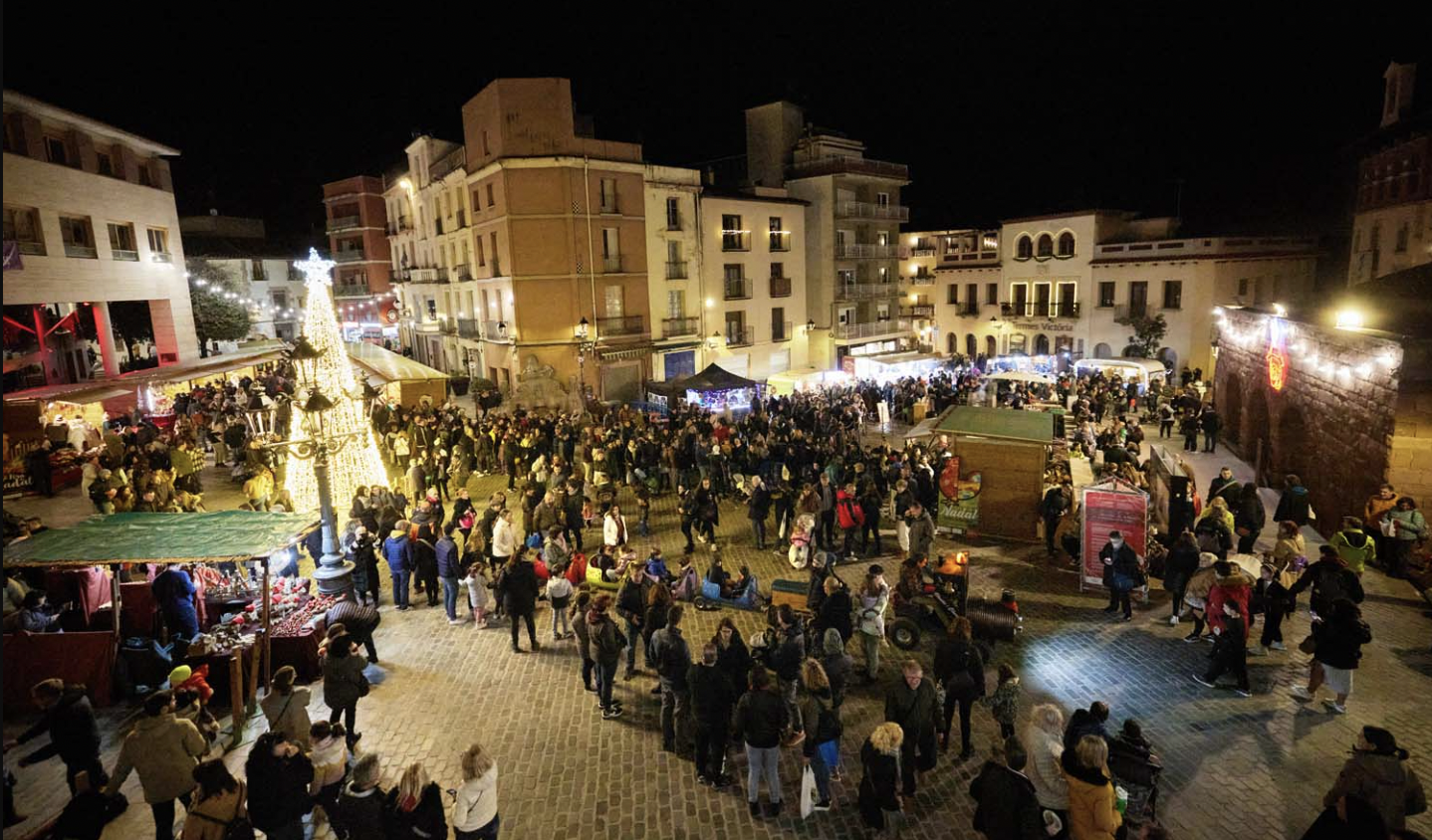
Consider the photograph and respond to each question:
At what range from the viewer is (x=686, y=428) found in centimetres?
1847

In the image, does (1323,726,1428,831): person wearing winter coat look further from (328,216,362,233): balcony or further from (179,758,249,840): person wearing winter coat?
(328,216,362,233): balcony

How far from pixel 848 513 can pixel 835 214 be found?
2707 cm

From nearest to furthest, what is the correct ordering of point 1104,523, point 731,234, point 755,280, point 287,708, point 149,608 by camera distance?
1. point 287,708
2. point 149,608
3. point 1104,523
4. point 731,234
5. point 755,280

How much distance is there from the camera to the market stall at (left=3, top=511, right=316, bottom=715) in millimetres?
8945

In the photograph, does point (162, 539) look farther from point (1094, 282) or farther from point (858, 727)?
point (1094, 282)

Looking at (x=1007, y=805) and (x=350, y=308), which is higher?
(x=350, y=308)

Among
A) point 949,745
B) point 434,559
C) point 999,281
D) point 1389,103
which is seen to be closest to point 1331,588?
point 949,745

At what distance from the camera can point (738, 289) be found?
34469mm

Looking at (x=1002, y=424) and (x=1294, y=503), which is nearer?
(x=1294, y=503)

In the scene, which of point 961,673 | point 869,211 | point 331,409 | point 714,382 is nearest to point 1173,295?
point 869,211

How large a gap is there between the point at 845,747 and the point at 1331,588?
6.60 m

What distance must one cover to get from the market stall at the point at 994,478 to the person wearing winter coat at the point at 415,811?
11380 mm

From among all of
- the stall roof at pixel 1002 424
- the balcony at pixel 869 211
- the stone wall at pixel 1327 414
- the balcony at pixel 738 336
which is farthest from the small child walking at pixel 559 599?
the balcony at pixel 869 211

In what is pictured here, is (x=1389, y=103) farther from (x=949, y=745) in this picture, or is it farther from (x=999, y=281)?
(x=949, y=745)
